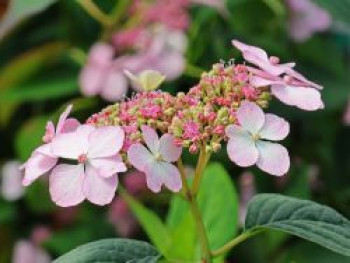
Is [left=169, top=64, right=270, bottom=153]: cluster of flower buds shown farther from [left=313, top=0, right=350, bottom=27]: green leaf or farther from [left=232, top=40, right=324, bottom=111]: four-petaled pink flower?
[left=313, top=0, right=350, bottom=27]: green leaf

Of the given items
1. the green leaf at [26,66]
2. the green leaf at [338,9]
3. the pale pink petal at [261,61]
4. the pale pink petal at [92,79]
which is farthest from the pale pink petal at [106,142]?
the green leaf at [26,66]

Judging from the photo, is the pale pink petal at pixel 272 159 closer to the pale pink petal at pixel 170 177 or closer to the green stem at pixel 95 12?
the pale pink petal at pixel 170 177

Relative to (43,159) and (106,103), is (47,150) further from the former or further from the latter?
(106,103)

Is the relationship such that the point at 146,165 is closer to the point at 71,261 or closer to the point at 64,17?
the point at 71,261

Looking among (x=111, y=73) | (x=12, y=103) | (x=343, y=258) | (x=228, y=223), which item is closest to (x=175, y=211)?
(x=228, y=223)

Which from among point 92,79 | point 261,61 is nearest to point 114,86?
point 92,79

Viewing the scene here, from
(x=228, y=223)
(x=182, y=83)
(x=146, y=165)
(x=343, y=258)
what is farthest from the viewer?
(x=182, y=83)
